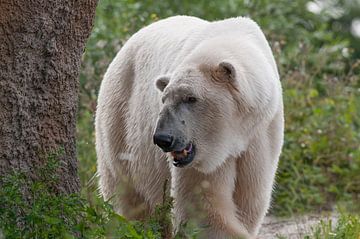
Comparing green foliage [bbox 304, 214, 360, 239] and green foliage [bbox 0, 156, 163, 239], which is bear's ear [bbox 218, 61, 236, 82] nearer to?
A: green foliage [bbox 0, 156, 163, 239]

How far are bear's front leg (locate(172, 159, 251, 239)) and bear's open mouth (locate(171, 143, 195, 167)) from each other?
194mm

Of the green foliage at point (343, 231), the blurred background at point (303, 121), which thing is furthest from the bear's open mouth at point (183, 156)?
the blurred background at point (303, 121)

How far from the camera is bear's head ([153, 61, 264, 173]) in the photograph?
4.78 m

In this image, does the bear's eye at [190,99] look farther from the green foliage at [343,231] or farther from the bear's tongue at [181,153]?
the green foliage at [343,231]

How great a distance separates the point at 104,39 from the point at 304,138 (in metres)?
2.19

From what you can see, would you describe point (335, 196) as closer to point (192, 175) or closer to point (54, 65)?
point (192, 175)

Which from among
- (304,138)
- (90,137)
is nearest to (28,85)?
(90,137)

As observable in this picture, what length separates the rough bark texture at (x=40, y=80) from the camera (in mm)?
4633

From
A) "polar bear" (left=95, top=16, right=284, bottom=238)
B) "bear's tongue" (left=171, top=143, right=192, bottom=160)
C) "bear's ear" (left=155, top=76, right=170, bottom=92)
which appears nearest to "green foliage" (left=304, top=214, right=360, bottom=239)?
"polar bear" (left=95, top=16, right=284, bottom=238)

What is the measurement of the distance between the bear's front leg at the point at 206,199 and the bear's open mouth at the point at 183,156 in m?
0.19

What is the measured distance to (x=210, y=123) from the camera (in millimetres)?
4902

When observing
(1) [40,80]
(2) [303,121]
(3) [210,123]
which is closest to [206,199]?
(3) [210,123]

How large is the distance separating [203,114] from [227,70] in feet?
0.85

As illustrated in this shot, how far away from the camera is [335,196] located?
8.15 m
